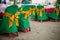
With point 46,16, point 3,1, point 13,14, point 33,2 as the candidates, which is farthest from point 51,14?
point 13,14

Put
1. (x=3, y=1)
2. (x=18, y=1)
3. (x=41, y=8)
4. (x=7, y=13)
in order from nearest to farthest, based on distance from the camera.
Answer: (x=7, y=13), (x=41, y=8), (x=3, y=1), (x=18, y=1)

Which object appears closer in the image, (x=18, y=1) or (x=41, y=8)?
(x=41, y=8)

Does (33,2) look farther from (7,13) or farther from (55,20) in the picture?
(7,13)

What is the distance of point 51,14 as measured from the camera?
6793mm

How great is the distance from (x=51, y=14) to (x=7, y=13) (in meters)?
3.39

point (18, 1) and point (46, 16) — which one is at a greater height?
point (18, 1)

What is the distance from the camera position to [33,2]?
7883 millimetres

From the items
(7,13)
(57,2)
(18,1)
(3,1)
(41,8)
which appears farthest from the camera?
(57,2)

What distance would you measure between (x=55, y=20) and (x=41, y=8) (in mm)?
875

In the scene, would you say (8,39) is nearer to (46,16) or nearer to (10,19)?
(10,19)

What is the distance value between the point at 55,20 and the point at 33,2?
1.67 metres

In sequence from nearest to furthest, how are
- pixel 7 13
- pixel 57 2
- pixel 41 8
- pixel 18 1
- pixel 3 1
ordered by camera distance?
pixel 7 13 < pixel 41 8 < pixel 3 1 < pixel 18 1 < pixel 57 2

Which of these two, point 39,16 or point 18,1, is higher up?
point 18,1

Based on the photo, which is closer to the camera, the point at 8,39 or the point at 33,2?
the point at 8,39
